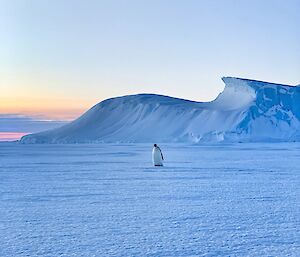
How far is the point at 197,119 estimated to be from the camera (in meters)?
53.0

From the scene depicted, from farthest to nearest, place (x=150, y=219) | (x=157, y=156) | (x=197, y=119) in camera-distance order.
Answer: (x=197, y=119), (x=157, y=156), (x=150, y=219)

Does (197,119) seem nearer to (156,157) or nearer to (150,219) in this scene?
(156,157)

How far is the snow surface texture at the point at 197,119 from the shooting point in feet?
153

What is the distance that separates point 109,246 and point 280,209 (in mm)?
2609

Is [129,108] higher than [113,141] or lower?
higher

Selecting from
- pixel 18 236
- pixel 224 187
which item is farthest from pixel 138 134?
pixel 18 236

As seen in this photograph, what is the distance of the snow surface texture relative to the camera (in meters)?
46.6

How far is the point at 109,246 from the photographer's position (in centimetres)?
356

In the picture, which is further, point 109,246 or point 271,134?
point 271,134

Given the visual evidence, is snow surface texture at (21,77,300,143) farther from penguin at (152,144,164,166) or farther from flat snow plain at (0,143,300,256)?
flat snow plain at (0,143,300,256)

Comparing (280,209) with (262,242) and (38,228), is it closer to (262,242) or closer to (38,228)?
(262,242)

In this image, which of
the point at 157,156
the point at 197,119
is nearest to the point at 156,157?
the point at 157,156

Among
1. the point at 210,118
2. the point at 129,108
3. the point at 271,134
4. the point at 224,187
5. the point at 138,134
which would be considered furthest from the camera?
the point at 129,108

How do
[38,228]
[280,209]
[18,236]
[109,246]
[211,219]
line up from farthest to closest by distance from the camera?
[280,209]
[211,219]
[38,228]
[18,236]
[109,246]
